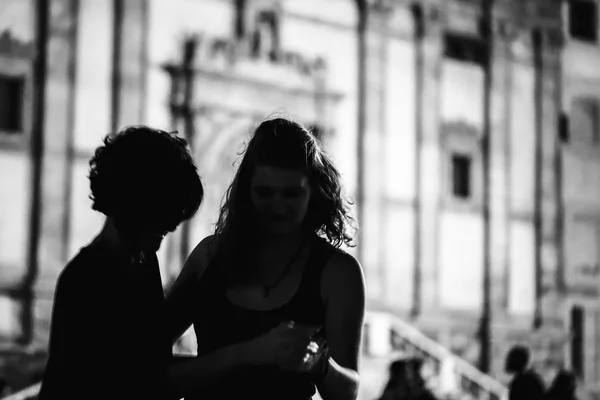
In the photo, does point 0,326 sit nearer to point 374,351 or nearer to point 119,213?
point 374,351

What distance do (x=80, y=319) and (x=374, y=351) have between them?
14815mm

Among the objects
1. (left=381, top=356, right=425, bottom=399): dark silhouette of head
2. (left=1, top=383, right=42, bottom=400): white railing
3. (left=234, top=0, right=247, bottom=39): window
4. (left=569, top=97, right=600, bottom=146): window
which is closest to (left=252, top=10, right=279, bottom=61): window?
(left=234, top=0, right=247, bottom=39): window

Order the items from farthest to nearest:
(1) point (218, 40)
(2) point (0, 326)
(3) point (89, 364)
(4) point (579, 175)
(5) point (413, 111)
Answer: (4) point (579, 175), (5) point (413, 111), (1) point (218, 40), (2) point (0, 326), (3) point (89, 364)

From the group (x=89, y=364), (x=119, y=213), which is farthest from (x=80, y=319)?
(x=119, y=213)

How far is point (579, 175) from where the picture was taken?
22.0 meters

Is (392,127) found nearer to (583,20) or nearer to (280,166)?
(583,20)

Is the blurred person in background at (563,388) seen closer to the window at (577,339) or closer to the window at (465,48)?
the window at (465,48)

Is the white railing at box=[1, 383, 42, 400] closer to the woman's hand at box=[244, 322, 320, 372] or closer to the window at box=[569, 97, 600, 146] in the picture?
the woman's hand at box=[244, 322, 320, 372]

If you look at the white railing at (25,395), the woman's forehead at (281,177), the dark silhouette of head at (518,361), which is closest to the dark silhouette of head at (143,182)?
the woman's forehead at (281,177)

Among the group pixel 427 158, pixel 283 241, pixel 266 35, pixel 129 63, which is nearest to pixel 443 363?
pixel 427 158

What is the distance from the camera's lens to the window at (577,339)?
21469mm

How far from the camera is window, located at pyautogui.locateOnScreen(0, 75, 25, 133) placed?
14930mm

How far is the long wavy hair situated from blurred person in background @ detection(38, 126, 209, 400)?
0.29 metres

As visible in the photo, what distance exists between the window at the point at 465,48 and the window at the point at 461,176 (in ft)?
6.82
